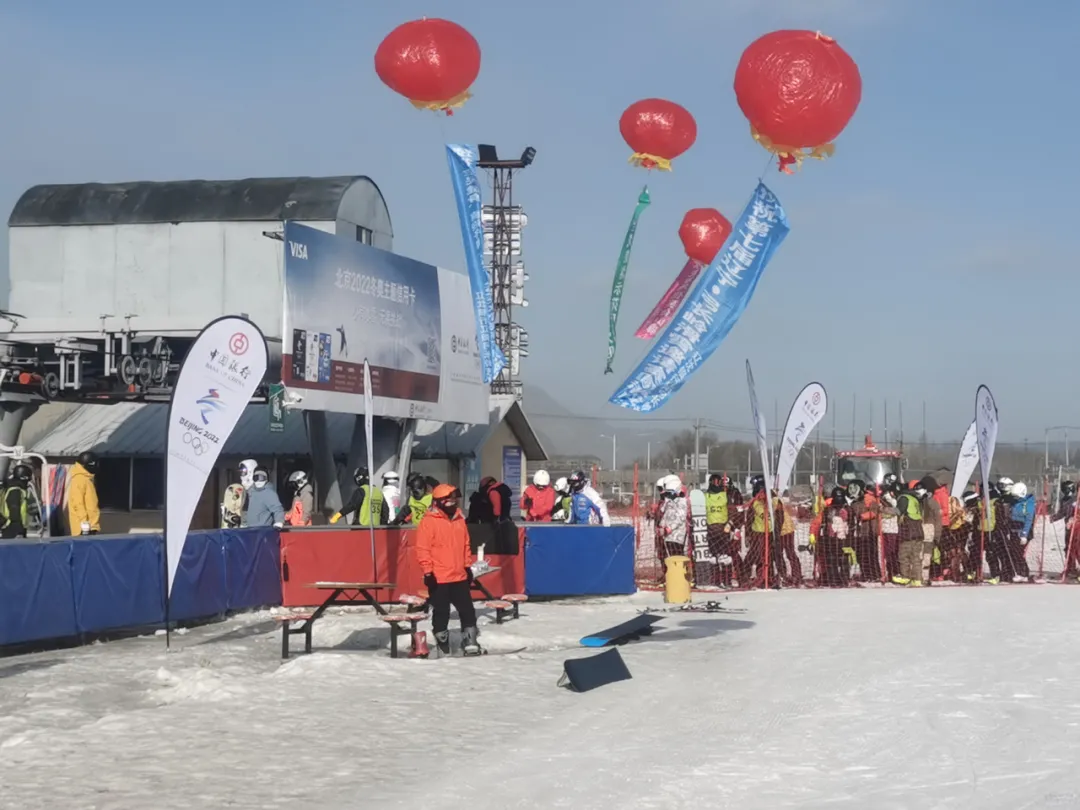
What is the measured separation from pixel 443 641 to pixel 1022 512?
13691 millimetres

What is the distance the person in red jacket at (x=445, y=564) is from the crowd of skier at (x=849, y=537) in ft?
24.8

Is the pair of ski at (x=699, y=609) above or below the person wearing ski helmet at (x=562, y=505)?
below

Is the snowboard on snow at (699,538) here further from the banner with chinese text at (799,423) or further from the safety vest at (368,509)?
the safety vest at (368,509)

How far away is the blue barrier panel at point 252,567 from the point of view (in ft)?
53.7

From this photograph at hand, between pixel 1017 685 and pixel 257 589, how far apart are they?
9081 millimetres

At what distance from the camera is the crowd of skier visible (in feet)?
70.8

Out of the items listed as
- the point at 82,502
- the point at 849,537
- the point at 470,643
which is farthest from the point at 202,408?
the point at 849,537

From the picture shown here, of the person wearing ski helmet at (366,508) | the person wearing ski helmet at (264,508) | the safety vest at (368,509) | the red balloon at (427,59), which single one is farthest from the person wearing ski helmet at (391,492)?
the red balloon at (427,59)

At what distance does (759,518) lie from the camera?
21750 mm

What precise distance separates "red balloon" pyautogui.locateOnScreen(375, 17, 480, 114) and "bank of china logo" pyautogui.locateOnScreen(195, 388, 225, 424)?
6.64 meters

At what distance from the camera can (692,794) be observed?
25.2 feet

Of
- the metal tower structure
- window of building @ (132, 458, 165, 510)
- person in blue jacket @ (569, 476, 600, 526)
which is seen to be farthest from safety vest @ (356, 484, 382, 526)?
the metal tower structure

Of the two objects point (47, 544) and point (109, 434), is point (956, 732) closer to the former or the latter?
point (47, 544)

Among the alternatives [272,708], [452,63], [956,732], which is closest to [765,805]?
[956,732]
